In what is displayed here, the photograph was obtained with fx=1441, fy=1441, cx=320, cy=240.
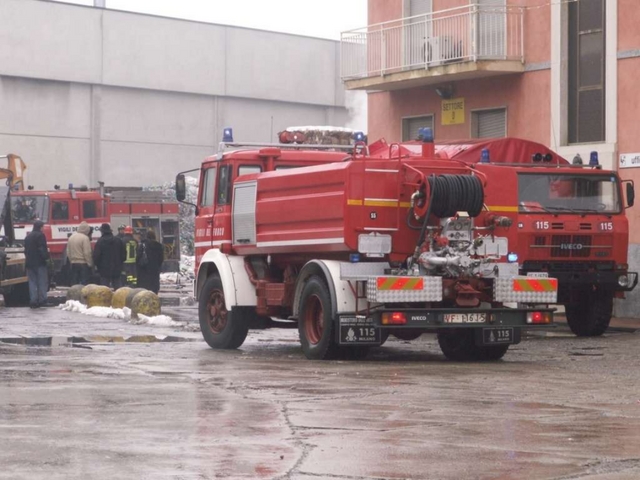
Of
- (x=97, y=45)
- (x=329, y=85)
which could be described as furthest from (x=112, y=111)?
(x=329, y=85)

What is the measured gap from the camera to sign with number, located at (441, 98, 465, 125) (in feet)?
98.6

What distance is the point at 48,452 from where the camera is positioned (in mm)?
8273

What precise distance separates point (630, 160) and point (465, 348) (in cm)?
1012

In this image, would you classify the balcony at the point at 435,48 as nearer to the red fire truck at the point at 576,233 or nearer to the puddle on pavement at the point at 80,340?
the red fire truck at the point at 576,233

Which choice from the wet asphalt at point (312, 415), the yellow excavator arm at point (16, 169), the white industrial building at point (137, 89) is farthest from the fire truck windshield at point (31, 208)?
the wet asphalt at point (312, 415)

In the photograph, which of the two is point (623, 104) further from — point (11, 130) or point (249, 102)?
point (249, 102)

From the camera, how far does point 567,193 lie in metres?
21.0

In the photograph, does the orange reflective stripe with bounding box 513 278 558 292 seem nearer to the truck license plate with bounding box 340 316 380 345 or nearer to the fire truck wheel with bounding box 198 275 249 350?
the truck license plate with bounding box 340 316 380 345

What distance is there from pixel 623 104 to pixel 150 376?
14757 millimetres

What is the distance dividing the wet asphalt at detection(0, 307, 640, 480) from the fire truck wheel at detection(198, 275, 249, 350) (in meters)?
0.59

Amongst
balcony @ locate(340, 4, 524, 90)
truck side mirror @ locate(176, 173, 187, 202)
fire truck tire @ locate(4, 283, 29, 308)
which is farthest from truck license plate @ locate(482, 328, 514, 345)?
fire truck tire @ locate(4, 283, 29, 308)

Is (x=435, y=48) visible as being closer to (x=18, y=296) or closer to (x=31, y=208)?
(x=18, y=296)

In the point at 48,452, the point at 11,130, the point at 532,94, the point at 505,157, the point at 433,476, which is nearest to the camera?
the point at 433,476

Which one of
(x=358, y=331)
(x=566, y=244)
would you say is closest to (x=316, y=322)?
(x=358, y=331)
